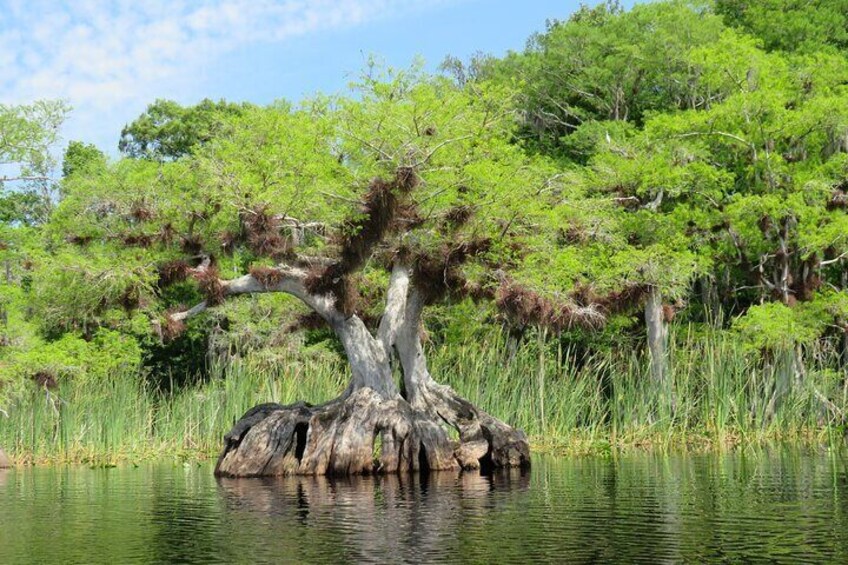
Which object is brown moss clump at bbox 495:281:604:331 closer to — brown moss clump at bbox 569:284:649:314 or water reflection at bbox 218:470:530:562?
water reflection at bbox 218:470:530:562

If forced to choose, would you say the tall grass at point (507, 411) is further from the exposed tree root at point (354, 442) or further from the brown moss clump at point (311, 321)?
the exposed tree root at point (354, 442)

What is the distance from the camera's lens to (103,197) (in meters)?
19.7

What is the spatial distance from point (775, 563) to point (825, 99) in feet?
71.2

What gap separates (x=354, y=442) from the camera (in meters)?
17.0

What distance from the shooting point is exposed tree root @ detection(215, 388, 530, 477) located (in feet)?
56.2

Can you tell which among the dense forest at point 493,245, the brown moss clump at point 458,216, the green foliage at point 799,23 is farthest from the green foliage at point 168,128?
the brown moss clump at point 458,216

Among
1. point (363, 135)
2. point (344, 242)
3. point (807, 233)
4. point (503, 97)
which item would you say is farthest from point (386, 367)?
point (807, 233)

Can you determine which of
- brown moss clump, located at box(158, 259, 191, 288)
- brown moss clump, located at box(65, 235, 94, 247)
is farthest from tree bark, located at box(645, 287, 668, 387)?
brown moss clump, located at box(65, 235, 94, 247)

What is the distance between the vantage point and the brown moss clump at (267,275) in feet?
60.7

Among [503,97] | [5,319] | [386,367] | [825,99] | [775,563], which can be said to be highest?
[825,99]

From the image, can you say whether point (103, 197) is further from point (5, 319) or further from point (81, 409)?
point (5, 319)

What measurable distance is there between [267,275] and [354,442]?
3.34 m

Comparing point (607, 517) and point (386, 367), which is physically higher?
point (386, 367)

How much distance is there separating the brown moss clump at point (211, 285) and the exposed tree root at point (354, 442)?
2173mm
